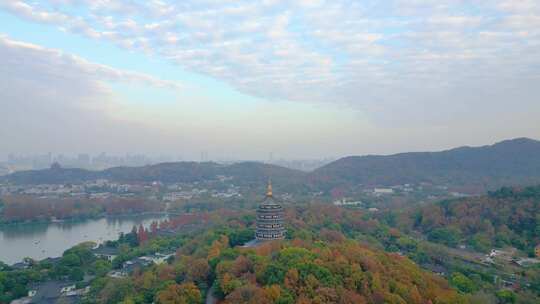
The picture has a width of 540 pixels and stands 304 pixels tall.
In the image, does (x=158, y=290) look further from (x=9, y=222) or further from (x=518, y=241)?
(x=9, y=222)

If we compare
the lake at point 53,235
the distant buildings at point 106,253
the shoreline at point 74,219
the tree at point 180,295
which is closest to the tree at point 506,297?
the tree at point 180,295

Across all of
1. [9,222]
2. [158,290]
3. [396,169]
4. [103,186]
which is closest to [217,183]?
[103,186]

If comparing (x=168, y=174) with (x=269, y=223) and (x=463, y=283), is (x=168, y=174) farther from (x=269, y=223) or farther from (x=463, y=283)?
(x=463, y=283)

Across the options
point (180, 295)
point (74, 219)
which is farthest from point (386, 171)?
point (180, 295)

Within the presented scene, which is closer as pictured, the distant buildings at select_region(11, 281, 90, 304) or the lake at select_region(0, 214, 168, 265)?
the distant buildings at select_region(11, 281, 90, 304)

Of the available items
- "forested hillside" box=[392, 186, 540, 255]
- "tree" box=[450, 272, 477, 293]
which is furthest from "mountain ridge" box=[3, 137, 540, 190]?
"tree" box=[450, 272, 477, 293]

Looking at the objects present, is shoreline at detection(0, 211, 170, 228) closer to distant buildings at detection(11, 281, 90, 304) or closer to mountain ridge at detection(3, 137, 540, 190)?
mountain ridge at detection(3, 137, 540, 190)

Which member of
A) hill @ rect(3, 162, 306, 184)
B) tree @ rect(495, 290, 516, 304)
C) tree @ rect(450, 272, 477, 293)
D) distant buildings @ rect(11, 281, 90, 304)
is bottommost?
distant buildings @ rect(11, 281, 90, 304)
